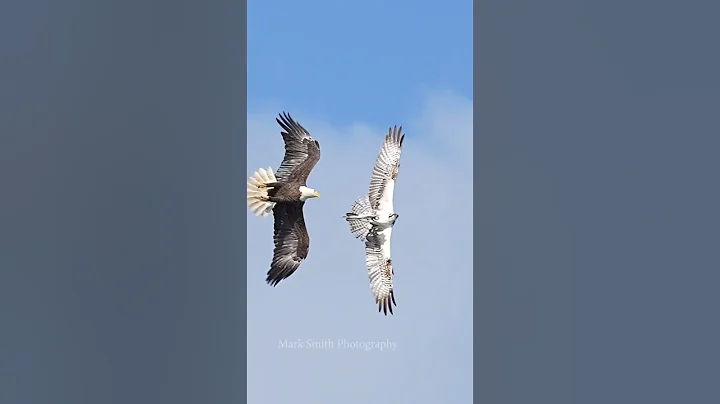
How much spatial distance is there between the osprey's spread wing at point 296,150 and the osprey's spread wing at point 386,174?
0.23m

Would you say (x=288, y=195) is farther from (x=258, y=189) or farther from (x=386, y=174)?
(x=386, y=174)

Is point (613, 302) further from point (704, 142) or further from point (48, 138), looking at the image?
point (48, 138)

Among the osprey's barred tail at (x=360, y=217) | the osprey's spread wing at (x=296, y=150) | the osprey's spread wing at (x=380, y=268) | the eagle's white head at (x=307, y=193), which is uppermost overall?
the osprey's spread wing at (x=296, y=150)

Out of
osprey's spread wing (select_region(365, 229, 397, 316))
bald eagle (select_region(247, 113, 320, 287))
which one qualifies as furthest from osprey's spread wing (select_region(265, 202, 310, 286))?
osprey's spread wing (select_region(365, 229, 397, 316))

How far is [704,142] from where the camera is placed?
133 inches

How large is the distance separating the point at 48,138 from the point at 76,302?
62 centimetres

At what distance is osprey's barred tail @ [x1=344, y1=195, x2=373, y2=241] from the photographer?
343cm

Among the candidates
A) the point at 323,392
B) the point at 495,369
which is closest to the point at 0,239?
the point at 323,392

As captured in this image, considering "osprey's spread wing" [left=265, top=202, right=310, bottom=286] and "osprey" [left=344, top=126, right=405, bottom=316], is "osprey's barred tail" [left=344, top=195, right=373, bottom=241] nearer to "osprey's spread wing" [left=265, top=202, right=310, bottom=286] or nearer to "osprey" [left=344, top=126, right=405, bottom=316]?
"osprey" [left=344, top=126, right=405, bottom=316]

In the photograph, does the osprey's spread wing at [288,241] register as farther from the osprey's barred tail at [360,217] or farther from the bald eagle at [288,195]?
the osprey's barred tail at [360,217]

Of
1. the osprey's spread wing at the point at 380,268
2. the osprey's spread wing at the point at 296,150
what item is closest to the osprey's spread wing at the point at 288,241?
the osprey's spread wing at the point at 296,150

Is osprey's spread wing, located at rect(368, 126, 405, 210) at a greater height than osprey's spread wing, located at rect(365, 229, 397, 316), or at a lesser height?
greater

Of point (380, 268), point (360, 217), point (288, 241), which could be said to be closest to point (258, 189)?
point (288, 241)

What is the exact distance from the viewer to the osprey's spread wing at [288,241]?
342cm
